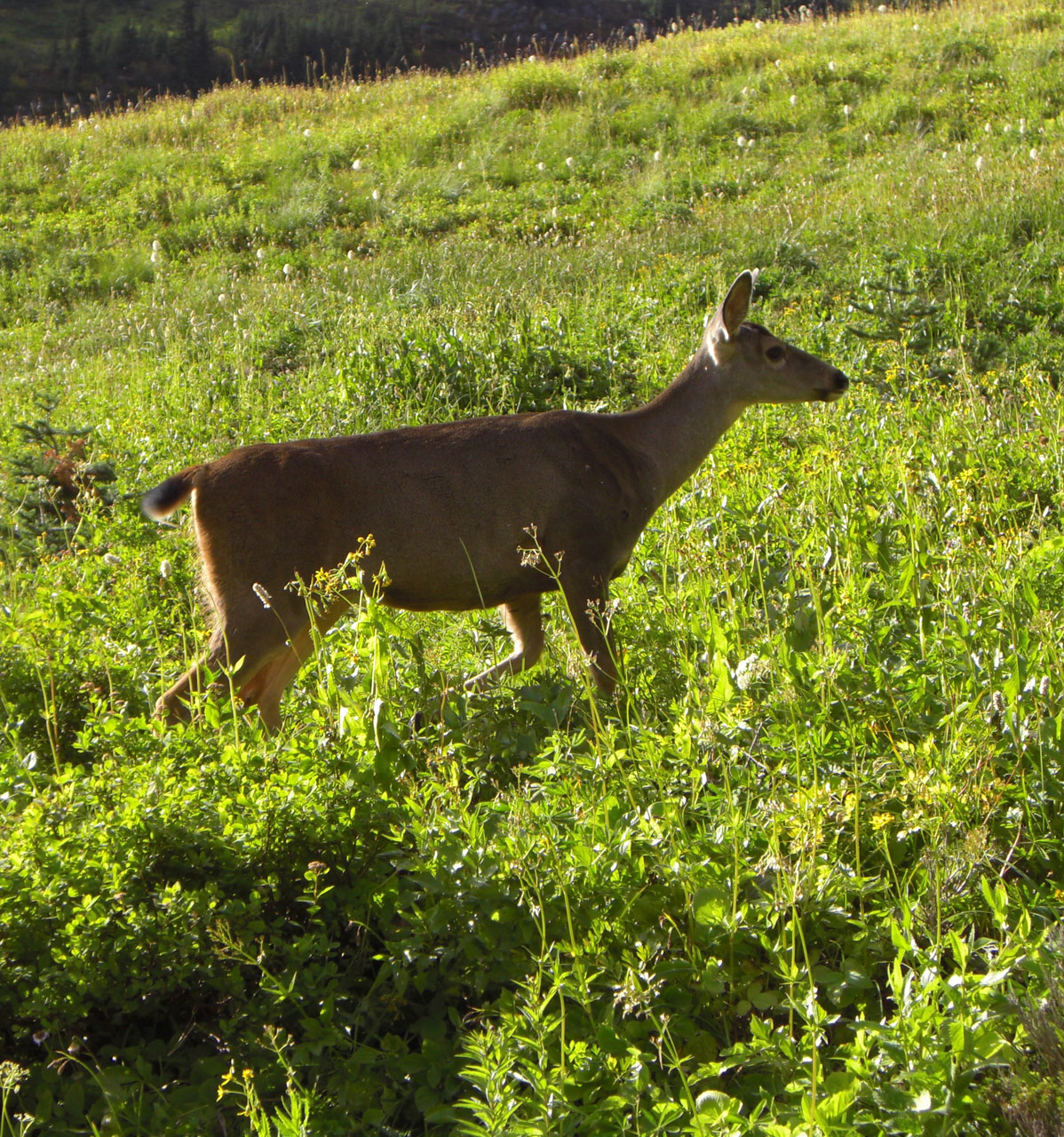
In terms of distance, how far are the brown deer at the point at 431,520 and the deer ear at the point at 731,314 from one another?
0.07 meters

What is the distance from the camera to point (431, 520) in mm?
4949

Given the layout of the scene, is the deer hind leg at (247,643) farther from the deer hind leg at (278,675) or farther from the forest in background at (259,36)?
the forest in background at (259,36)

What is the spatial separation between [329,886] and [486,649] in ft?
8.29

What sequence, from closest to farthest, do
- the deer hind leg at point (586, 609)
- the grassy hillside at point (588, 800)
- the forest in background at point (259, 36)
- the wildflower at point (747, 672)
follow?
the grassy hillside at point (588, 800), the wildflower at point (747, 672), the deer hind leg at point (586, 609), the forest in background at point (259, 36)

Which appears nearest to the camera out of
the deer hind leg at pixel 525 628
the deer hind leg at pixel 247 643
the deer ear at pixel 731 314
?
the deer hind leg at pixel 247 643

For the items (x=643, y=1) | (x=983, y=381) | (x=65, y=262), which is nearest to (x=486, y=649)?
(x=983, y=381)

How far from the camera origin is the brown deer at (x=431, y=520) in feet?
15.4

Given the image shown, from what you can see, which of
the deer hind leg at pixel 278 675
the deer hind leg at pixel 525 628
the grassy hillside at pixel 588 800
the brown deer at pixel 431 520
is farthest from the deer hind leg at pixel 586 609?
the deer hind leg at pixel 278 675

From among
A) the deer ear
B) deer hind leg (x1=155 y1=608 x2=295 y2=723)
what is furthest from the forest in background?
deer hind leg (x1=155 y1=608 x2=295 y2=723)

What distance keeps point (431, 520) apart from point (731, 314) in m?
1.97

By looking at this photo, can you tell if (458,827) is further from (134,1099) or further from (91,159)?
(91,159)

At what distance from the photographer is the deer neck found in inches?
225

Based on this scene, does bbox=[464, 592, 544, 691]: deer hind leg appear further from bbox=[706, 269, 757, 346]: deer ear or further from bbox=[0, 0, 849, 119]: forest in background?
bbox=[0, 0, 849, 119]: forest in background

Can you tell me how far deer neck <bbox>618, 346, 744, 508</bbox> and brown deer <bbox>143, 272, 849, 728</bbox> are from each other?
0.01 meters
